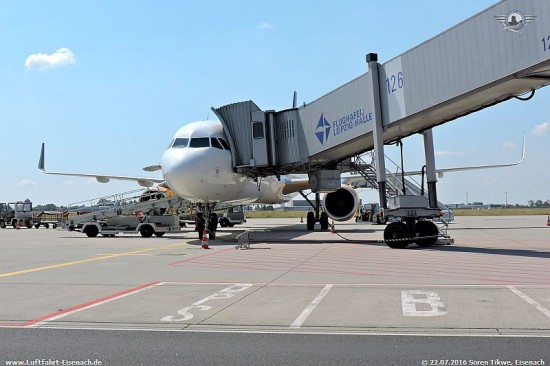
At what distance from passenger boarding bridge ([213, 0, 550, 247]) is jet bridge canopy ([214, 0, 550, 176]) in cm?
3

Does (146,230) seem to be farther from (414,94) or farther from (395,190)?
(414,94)

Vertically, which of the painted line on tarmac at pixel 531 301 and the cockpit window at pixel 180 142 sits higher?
the cockpit window at pixel 180 142

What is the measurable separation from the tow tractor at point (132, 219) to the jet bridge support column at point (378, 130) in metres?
12.7

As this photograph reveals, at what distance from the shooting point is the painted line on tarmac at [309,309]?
634 cm

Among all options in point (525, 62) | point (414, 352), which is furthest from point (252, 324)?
point (525, 62)

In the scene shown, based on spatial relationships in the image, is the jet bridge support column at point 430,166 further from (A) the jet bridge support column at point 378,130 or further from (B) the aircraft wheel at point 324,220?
(B) the aircraft wheel at point 324,220

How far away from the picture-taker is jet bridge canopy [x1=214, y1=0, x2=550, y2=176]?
514 inches

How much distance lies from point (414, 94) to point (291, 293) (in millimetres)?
9693

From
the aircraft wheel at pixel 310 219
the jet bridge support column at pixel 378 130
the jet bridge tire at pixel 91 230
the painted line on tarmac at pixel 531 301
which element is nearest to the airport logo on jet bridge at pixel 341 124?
the jet bridge support column at pixel 378 130

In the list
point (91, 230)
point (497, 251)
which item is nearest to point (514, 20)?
point (497, 251)

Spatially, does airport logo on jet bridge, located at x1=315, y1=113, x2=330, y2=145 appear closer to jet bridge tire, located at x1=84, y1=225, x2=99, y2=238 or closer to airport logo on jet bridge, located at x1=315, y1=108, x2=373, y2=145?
airport logo on jet bridge, located at x1=315, y1=108, x2=373, y2=145

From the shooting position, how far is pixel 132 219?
28938 mm

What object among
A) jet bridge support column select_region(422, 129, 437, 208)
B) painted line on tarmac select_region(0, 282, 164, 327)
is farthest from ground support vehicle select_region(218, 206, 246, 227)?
painted line on tarmac select_region(0, 282, 164, 327)

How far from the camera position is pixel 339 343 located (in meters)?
5.39
